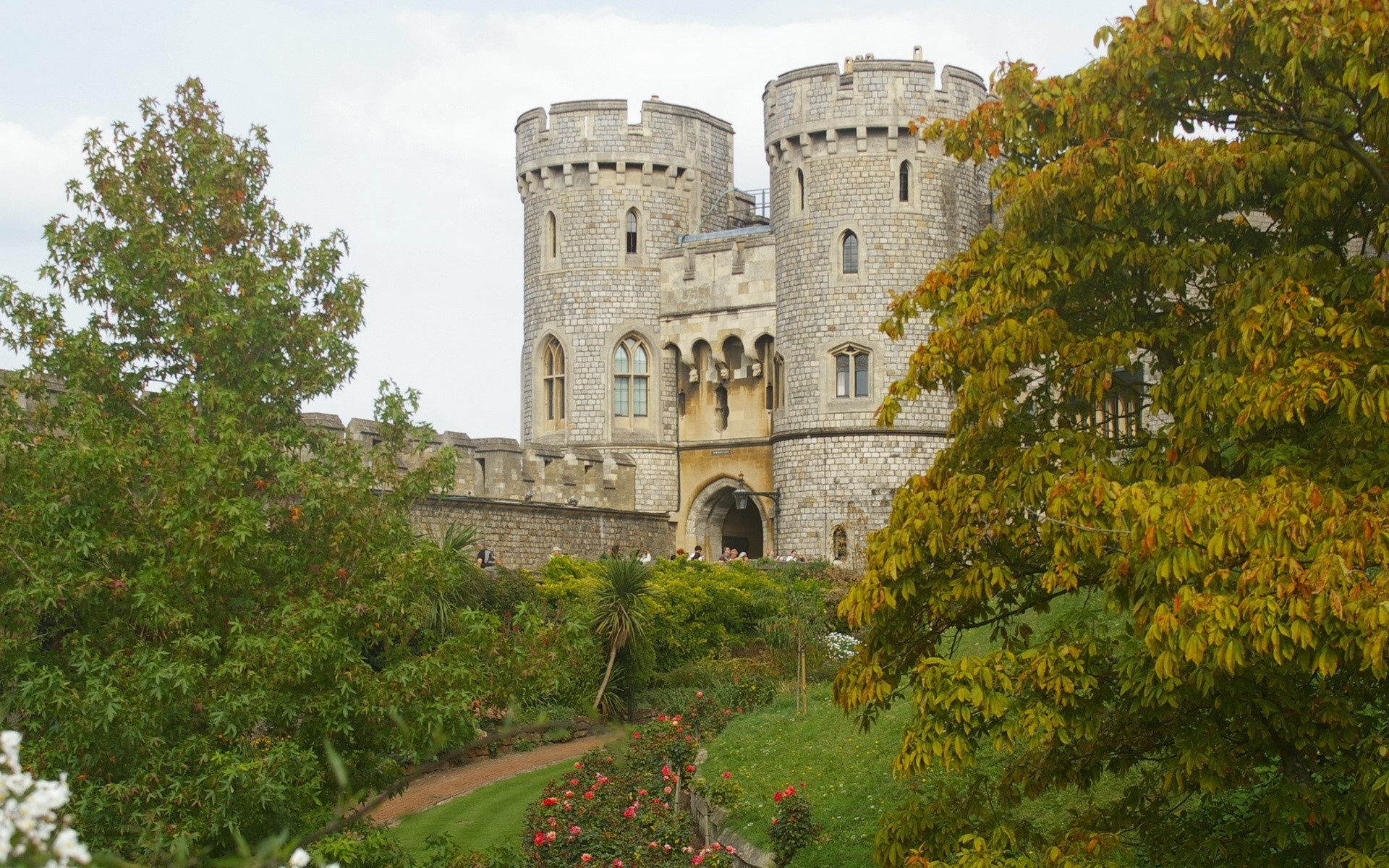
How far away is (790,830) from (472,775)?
790cm

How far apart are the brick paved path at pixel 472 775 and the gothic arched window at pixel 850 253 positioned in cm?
1395

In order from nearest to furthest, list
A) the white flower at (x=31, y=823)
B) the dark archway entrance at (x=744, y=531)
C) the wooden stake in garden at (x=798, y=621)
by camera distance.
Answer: the white flower at (x=31, y=823)
the wooden stake in garden at (x=798, y=621)
the dark archway entrance at (x=744, y=531)

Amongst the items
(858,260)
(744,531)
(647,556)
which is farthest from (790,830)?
(744,531)

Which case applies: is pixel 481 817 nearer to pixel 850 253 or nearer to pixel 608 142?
pixel 850 253

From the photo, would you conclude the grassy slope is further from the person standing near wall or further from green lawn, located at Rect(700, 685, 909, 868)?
the person standing near wall

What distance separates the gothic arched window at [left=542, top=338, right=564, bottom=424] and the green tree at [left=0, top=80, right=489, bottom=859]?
939 inches

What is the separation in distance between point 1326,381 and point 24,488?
8.34 metres

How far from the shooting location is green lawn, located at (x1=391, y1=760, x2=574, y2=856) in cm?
1538

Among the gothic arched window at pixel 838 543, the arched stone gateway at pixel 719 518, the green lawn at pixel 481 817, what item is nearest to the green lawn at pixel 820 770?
the green lawn at pixel 481 817

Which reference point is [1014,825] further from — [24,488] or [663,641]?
[663,641]

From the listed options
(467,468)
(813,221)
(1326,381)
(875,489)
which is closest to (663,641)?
(467,468)

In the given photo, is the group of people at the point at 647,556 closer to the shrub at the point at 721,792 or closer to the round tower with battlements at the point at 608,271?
the round tower with battlements at the point at 608,271

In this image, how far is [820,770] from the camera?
15188 mm

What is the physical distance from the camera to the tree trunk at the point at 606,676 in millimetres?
21703
